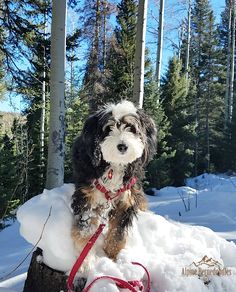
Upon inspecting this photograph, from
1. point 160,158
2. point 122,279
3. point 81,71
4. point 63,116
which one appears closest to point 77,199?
point 122,279

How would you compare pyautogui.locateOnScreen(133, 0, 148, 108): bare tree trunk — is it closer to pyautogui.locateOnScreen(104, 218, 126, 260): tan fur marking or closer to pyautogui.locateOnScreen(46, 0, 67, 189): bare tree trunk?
pyautogui.locateOnScreen(46, 0, 67, 189): bare tree trunk

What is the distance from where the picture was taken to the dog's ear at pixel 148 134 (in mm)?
3090

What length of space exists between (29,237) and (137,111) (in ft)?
4.51

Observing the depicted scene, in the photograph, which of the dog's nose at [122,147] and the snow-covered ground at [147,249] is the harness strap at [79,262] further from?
the dog's nose at [122,147]

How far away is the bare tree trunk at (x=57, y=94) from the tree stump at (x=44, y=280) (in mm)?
4012

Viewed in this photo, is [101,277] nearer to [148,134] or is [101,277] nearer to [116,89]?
[148,134]

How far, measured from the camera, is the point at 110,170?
3039mm

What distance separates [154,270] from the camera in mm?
2881

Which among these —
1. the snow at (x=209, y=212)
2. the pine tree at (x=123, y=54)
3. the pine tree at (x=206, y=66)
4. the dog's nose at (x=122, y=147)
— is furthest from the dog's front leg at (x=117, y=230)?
the pine tree at (x=206, y=66)

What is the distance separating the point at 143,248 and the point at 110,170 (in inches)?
31.2

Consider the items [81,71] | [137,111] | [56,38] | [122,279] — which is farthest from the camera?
[81,71]

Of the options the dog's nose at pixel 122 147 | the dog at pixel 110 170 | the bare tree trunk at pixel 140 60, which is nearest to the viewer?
the dog's nose at pixel 122 147

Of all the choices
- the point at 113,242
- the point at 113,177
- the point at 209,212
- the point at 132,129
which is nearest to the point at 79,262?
the point at 113,242

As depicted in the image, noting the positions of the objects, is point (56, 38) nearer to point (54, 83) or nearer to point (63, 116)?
point (54, 83)
